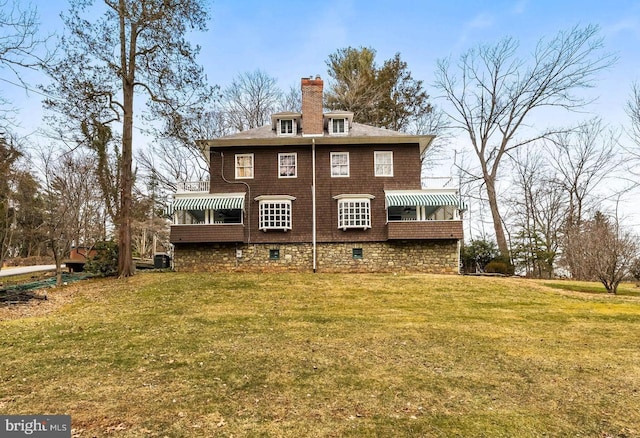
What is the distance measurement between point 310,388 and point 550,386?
3386 mm

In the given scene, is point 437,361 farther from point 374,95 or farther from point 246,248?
point 374,95

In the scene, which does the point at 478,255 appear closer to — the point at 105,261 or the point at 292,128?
the point at 292,128

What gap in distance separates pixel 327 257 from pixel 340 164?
4953 mm

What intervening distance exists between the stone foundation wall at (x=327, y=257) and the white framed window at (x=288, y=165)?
3.76 meters

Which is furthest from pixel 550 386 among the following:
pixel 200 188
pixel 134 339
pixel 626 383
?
pixel 200 188

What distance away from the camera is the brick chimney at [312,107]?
21516 mm

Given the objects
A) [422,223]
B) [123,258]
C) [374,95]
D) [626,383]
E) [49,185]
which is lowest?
[626,383]

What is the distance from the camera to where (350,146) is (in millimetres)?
21156

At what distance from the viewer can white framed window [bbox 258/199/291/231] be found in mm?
20547

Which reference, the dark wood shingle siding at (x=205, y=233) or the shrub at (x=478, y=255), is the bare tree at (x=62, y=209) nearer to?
the dark wood shingle siding at (x=205, y=233)

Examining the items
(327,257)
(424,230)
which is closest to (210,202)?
(327,257)

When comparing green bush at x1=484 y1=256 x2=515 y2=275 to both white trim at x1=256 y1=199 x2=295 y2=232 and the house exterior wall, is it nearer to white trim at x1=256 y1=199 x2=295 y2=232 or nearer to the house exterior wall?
the house exterior wall

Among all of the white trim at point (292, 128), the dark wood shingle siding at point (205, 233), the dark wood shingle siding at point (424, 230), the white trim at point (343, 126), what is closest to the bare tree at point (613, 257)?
the dark wood shingle siding at point (424, 230)

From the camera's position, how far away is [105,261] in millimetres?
18469
